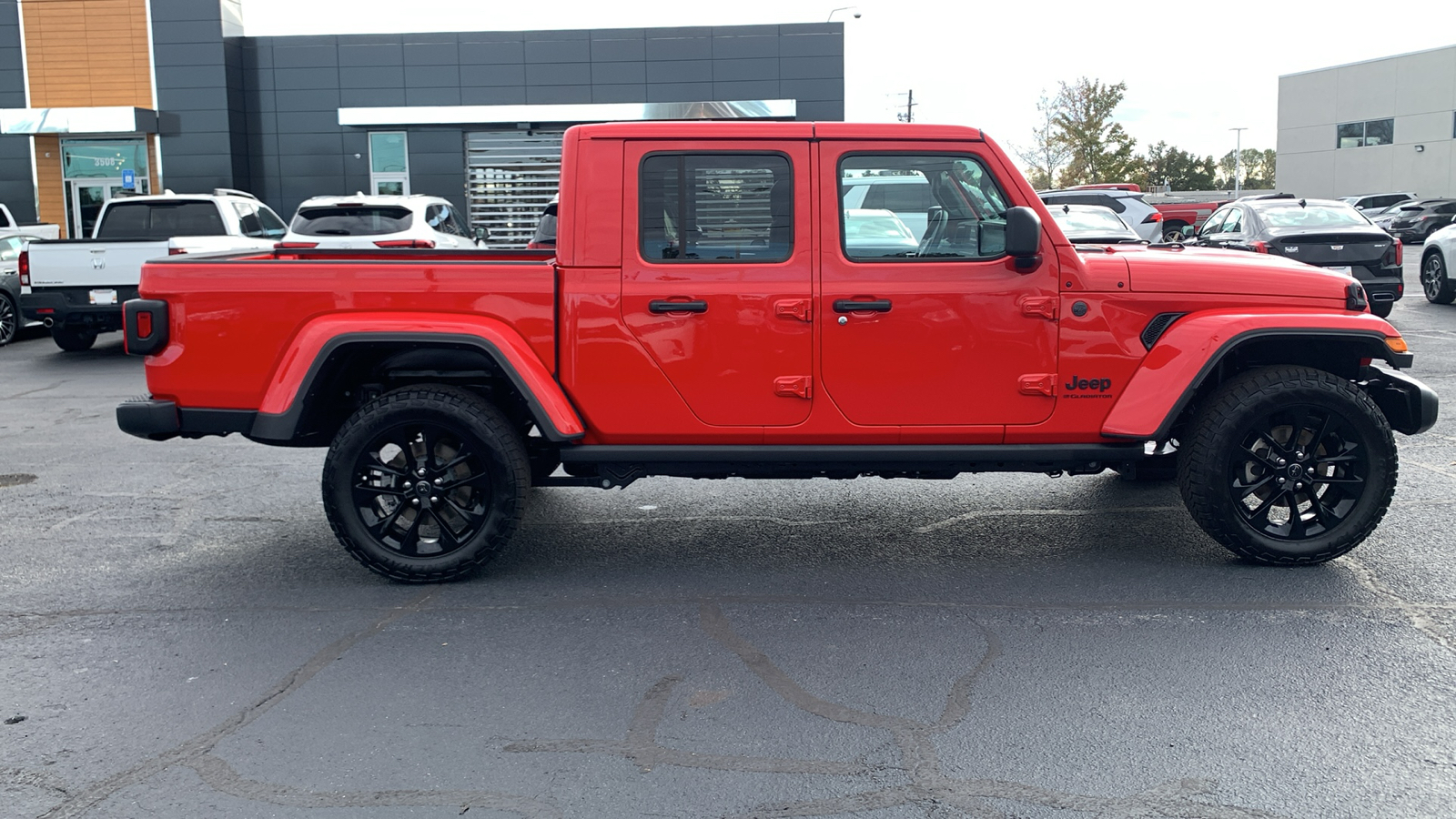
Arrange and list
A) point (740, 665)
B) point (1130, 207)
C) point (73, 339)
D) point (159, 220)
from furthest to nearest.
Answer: point (1130, 207), point (159, 220), point (73, 339), point (740, 665)

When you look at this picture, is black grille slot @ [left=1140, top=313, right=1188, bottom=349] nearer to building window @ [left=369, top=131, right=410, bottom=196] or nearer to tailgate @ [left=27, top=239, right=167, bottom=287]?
tailgate @ [left=27, top=239, right=167, bottom=287]

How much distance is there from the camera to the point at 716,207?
→ 17.7ft

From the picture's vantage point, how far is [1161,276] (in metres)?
5.36

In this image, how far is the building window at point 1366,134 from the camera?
58125mm

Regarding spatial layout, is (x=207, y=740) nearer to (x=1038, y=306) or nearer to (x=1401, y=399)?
(x=1038, y=306)

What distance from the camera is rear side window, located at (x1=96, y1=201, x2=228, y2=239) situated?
15.5m

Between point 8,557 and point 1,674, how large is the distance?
5.73ft

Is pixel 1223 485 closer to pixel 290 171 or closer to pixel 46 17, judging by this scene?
pixel 290 171

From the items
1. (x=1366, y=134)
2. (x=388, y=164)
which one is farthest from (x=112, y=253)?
(x=1366, y=134)

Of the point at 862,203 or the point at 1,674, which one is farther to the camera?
the point at 862,203

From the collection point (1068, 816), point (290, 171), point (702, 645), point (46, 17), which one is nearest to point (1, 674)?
point (702, 645)

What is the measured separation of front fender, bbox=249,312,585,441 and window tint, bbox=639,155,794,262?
71cm

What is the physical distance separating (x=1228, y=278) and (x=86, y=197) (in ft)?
99.9

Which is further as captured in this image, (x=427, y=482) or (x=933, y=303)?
(x=427, y=482)
